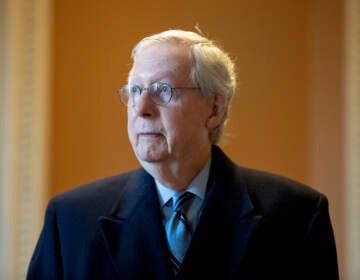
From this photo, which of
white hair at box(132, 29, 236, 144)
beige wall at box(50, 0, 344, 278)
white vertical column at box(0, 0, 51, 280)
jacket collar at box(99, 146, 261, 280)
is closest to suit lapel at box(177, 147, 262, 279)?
jacket collar at box(99, 146, 261, 280)

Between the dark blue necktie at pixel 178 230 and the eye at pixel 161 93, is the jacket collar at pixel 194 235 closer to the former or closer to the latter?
the dark blue necktie at pixel 178 230

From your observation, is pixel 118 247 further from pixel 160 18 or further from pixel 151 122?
pixel 160 18

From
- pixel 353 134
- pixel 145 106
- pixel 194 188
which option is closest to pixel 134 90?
pixel 145 106

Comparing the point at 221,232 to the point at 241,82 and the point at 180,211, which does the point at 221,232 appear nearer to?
the point at 180,211

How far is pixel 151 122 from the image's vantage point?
4.81 ft

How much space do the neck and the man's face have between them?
0.05 ft

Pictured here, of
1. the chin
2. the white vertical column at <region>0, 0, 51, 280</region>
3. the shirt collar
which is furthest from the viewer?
the white vertical column at <region>0, 0, 51, 280</region>

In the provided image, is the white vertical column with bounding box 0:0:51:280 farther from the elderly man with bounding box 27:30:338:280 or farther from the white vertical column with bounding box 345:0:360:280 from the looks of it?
the white vertical column with bounding box 345:0:360:280

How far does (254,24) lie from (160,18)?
0.48 metres

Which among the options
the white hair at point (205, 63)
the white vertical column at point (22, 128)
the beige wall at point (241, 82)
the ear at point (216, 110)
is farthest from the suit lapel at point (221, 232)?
the beige wall at point (241, 82)

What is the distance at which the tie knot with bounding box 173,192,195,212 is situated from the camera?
154 centimetres

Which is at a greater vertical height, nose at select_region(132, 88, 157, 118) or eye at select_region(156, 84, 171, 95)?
eye at select_region(156, 84, 171, 95)

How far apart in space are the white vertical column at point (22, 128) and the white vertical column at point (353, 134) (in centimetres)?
132

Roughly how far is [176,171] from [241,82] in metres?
1.42
